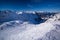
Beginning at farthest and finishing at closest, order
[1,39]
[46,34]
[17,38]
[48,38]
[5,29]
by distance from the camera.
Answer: [5,29], [1,39], [17,38], [46,34], [48,38]

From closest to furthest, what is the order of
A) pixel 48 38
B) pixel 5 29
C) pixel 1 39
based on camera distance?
pixel 48 38, pixel 1 39, pixel 5 29

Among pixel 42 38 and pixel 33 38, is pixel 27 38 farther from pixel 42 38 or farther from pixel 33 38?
pixel 42 38

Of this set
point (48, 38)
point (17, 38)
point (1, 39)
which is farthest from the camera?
point (1, 39)

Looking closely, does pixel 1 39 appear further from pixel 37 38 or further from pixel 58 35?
pixel 58 35

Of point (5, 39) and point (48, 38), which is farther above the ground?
point (48, 38)

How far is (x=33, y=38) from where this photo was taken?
40.4 feet

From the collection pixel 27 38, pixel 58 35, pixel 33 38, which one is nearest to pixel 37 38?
pixel 33 38

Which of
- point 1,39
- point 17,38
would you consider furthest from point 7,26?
point 17,38

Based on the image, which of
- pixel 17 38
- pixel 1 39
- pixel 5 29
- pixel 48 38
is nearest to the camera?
pixel 48 38

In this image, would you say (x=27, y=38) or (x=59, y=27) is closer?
(x=27, y=38)

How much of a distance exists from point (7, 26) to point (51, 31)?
399 inches

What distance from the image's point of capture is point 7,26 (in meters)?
19.8

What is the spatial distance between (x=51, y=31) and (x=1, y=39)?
23.8 feet

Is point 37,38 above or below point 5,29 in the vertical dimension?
above
